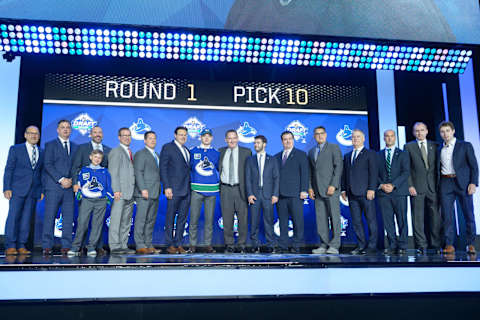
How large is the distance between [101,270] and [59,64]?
4627mm

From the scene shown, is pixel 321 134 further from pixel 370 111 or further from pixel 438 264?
pixel 438 264

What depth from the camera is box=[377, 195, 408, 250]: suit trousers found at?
532cm

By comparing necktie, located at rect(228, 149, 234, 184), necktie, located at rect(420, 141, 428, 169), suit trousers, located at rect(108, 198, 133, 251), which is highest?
necktie, located at rect(420, 141, 428, 169)

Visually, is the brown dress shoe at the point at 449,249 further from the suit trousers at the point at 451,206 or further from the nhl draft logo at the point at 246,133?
the nhl draft logo at the point at 246,133

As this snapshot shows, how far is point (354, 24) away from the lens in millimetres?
5508

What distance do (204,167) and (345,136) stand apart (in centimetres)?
271

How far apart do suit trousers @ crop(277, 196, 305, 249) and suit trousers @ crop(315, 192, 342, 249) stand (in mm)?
292

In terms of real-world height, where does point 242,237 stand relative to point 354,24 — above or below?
below

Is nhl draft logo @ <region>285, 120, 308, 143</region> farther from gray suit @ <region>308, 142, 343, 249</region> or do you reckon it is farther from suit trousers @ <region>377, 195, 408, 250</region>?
suit trousers @ <region>377, 195, 408, 250</region>

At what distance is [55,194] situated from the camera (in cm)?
524

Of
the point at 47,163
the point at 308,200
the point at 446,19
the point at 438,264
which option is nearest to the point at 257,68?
the point at 308,200

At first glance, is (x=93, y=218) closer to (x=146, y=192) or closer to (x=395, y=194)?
(x=146, y=192)

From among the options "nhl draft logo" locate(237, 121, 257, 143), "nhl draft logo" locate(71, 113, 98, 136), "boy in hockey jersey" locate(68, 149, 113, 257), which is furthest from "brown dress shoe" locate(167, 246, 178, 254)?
"nhl draft logo" locate(71, 113, 98, 136)

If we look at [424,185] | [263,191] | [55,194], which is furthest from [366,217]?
[55,194]
